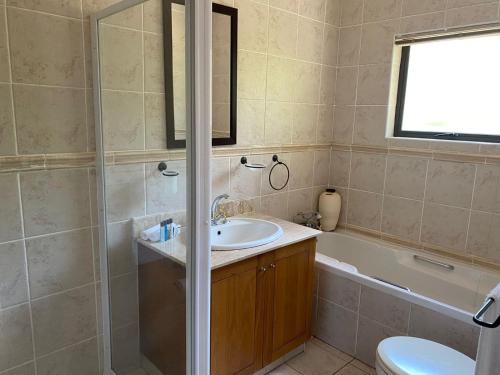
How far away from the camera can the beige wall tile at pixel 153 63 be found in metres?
1.54

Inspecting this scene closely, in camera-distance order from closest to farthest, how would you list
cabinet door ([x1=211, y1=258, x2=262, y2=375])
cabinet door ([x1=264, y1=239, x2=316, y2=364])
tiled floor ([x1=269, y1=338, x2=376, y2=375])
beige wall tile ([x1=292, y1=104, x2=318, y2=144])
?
cabinet door ([x1=211, y1=258, x2=262, y2=375]) → cabinet door ([x1=264, y1=239, x2=316, y2=364]) → tiled floor ([x1=269, y1=338, x2=376, y2=375]) → beige wall tile ([x1=292, y1=104, x2=318, y2=144])

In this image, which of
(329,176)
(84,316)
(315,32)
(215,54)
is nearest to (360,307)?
(329,176)

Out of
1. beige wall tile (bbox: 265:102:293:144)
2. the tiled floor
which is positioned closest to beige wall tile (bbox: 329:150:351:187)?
beige wall tile (bbox: 265:102:293:144)

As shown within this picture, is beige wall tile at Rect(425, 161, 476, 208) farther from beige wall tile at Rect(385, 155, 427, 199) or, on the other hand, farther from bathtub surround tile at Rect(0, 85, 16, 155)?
bathtub surround tile at Rect(0, 85, 16, 155)

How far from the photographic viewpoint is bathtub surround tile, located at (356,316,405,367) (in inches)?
88.2

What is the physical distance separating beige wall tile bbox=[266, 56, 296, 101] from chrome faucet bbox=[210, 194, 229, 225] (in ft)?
2.65

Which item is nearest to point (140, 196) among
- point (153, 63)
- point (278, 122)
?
point (153, 63)

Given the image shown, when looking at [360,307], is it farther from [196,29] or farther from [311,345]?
[196,29]

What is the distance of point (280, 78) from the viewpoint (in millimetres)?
2645

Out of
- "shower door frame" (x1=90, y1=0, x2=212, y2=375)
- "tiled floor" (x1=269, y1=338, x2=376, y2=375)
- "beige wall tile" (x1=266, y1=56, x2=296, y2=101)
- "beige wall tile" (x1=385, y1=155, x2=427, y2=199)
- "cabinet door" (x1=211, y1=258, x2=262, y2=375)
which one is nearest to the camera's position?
"shower door frame" (x1=90, y1=0, x2=212, y2=375)

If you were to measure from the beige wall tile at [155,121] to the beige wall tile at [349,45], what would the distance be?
1.92 meters

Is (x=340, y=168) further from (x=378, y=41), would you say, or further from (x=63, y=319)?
(x=63, y=319)

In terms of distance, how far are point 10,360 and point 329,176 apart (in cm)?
249

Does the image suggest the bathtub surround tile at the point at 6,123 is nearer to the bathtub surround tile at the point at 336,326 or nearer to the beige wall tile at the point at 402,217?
the bathtub surround tile at the point at 336,326
